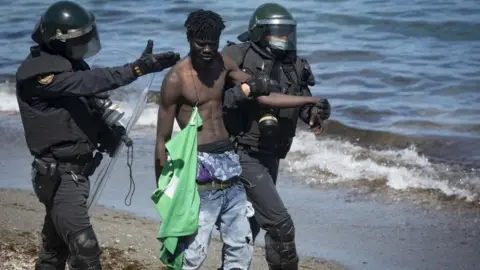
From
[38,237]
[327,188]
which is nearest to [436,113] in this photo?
[327,188]

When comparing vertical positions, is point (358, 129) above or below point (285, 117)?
below

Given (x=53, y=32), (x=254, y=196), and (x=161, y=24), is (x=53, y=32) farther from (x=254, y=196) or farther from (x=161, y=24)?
(x=161, y=24)

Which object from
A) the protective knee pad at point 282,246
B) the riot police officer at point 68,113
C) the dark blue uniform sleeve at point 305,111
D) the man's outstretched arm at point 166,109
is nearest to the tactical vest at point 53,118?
the riot police officer at point 68,113

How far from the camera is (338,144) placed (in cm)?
1206

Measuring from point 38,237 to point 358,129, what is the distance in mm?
5924

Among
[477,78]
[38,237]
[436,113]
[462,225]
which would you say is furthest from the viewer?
[477,78]

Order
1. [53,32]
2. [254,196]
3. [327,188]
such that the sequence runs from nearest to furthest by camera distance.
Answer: [53,32] → [254,196] → [327,188]

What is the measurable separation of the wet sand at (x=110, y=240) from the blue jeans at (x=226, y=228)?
1.55m

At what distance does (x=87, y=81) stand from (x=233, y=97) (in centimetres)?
89

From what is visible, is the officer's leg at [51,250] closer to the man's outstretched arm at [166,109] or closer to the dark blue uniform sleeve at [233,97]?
the man's outstretched arm at [166,109]

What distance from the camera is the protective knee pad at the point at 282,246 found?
6336 mm

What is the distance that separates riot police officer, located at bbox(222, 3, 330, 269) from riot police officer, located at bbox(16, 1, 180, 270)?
930 millimetres

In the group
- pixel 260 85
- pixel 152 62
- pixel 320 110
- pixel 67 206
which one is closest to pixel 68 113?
pixel 67 206

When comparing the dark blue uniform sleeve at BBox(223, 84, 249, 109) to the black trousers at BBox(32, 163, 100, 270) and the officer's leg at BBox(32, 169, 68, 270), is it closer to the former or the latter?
the black trousers at BBox(32, 163, 100, 270)
